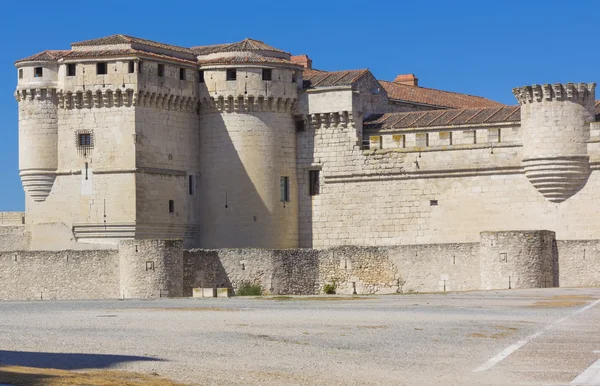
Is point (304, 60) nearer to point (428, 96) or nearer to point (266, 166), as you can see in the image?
point (428, 96)

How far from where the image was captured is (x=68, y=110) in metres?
47.4

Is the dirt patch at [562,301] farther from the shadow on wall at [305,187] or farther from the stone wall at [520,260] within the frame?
the shadow on wall at [305,187]

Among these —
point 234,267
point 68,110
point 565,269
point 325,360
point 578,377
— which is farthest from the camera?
point 68,110

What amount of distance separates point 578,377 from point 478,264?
25.0 metres

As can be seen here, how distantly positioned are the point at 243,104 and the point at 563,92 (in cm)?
1203

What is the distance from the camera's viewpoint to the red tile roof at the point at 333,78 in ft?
164

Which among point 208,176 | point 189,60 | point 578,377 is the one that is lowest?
point 578,377

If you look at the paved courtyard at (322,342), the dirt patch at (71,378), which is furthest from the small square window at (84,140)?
the dirt patch at (71,378)

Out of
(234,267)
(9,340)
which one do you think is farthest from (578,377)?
(234,267)

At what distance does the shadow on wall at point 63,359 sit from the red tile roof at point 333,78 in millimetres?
33473

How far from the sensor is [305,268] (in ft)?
142

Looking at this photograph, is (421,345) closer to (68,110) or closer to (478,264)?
(478,264)

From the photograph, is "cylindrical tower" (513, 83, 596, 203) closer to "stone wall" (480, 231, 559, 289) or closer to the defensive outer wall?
the defensive outer wall

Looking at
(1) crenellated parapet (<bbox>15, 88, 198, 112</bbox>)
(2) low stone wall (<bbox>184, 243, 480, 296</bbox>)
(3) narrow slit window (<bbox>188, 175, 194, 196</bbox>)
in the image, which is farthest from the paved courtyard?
(3) narrow slit window (<bbox>188, 175, 194, 196</bbox>)
